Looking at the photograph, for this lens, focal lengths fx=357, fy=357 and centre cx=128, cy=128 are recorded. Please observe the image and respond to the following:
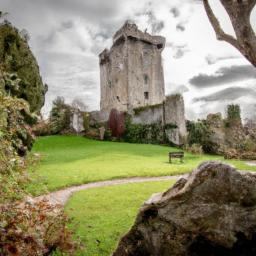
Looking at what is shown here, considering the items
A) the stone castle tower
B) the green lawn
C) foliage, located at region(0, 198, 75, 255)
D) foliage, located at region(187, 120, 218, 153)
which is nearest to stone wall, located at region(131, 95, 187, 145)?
foliage, located at region(187, 120, 218, 153)

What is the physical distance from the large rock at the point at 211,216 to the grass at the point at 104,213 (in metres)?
2.33

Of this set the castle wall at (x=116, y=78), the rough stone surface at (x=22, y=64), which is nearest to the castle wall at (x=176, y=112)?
the castle wall at (x=116, y=78)

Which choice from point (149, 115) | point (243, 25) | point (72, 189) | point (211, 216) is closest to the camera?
point (211, 216)

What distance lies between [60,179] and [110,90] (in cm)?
4249

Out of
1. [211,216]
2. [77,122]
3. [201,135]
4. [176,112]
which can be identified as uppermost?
[176,112]

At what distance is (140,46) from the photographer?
56.8 m

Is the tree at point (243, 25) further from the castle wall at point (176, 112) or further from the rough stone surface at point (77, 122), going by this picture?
the rough stone surface at point (77, 122)

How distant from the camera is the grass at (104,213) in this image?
23.5 ft

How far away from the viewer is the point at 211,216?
181 inches

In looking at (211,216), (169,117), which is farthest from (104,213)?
(169,117)

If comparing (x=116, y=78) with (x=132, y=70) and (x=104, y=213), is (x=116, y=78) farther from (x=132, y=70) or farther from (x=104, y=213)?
(x=104, y=213)

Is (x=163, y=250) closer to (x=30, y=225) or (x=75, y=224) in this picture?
(x=30, y=225)

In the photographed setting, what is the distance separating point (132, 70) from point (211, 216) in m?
51.3

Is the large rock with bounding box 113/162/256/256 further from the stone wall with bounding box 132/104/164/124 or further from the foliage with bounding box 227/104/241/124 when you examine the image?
the foliage with bounding box 227/104/241/124
